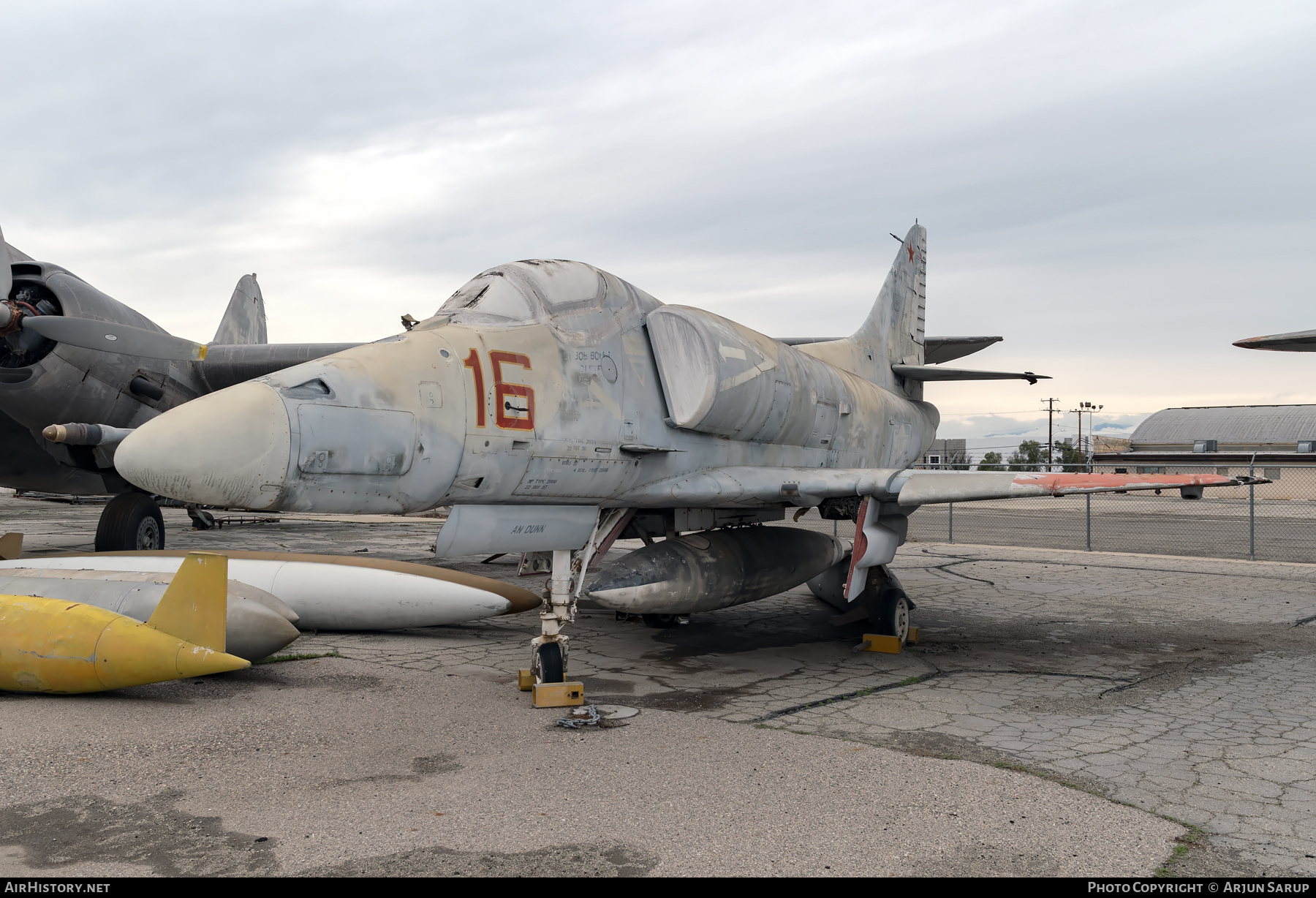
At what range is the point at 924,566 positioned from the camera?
54.6 feet

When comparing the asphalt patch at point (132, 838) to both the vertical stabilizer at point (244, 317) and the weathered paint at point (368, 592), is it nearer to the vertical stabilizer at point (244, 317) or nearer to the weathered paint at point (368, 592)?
the weathered paint at point (368, 592)

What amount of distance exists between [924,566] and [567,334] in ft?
38.9

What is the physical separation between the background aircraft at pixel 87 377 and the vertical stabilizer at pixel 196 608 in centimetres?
662

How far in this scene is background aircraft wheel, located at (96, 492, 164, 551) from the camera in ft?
42.1

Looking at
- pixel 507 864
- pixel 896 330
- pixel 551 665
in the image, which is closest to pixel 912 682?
pixel 551 665

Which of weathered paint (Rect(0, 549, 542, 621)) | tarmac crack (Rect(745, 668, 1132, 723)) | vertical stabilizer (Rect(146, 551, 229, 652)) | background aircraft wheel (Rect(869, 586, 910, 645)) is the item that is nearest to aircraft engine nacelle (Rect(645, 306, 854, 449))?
background aircraft wheel (Rect(869, 586, 910, 645))

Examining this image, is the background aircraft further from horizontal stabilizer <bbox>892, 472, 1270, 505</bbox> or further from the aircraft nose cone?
horizontal stabilizer <bbox>892, 472, 1270, 505</bbox>

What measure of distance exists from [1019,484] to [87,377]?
40.2ft

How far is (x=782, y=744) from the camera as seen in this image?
536cm

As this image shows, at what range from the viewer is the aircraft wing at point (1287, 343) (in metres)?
9.52

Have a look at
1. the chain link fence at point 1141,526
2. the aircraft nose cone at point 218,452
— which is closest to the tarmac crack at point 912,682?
the aircraft nose cone at point 218,452

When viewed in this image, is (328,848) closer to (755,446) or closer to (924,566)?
(755,446)

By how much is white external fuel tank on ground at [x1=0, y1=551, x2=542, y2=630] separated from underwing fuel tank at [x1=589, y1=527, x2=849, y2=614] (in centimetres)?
209
